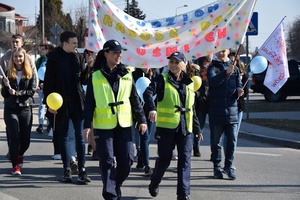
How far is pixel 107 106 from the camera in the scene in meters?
6.87

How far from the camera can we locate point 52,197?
7652 mm

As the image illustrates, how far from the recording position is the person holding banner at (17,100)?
29.8ft

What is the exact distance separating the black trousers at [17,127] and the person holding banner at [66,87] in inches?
27.6

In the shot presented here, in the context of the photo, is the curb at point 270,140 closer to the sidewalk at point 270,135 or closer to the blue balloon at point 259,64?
the sidewalk at point 270,135

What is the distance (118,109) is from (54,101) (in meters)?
1.53

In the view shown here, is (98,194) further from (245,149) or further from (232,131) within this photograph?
(245,149)

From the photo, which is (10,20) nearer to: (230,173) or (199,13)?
(199,13)

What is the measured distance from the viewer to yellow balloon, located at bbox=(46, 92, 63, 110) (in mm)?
8139

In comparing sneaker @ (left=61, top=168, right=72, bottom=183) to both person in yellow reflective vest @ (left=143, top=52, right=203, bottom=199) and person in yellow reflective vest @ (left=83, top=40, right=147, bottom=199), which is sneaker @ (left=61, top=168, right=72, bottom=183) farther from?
person in yellow reflective vest @ (left=83, top=40, right=147, bottom=199)

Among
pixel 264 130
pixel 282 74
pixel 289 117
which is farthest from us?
pixel 289 117

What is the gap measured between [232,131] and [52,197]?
9.01ft

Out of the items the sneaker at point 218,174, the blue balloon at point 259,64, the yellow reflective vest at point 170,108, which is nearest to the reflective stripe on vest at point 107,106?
the yellow reflective vest at point 170,108

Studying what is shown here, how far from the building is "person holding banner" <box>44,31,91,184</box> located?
71475mm

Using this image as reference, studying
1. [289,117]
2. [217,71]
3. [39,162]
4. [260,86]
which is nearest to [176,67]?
[217,71]
